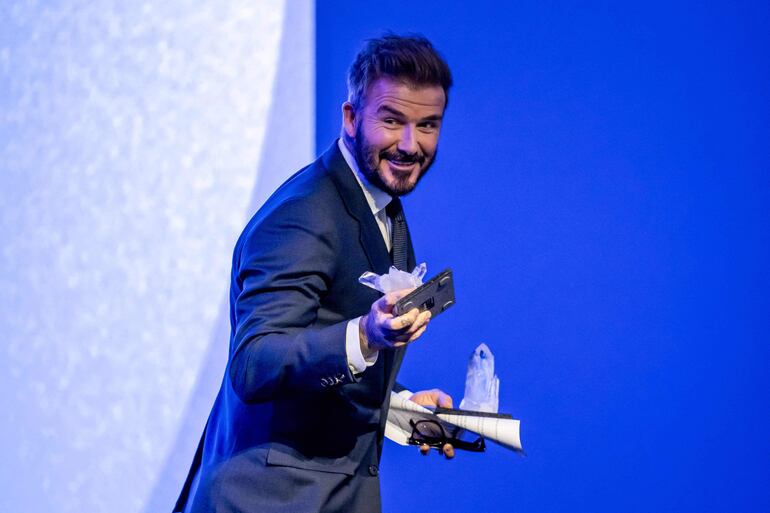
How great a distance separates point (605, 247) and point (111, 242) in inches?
44.0

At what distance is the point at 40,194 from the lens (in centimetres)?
214

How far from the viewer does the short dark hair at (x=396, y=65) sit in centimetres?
127

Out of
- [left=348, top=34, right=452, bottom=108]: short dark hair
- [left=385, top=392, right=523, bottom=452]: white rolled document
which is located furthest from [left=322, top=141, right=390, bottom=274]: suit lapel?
[left=385, top=392, right=523, bottom=452]: white rolled document

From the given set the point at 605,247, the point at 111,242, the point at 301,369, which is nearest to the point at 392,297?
the point at 301,369

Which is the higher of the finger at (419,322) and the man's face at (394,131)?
the man's face at (394,131)

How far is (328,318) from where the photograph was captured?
1.19 m

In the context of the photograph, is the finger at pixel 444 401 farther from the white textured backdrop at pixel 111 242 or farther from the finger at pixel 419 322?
the white textured backdrop at pixel 111 242

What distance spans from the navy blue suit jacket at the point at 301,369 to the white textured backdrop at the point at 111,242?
0.91m

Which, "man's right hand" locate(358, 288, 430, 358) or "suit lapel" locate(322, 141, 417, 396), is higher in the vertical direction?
"suit lapel" locate(322, 141, 417, 396)

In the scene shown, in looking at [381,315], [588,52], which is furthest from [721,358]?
[381,315]

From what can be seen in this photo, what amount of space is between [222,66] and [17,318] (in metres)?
0.75

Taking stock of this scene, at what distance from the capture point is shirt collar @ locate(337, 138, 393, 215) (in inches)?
51.5

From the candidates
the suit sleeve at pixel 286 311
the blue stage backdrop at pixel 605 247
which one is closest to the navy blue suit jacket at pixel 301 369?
the suit sleeve at pixel 286 311

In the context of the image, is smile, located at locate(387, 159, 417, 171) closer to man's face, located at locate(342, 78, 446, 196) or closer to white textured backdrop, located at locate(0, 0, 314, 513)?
man's face, located at locate(342, 78, 446, 196)
